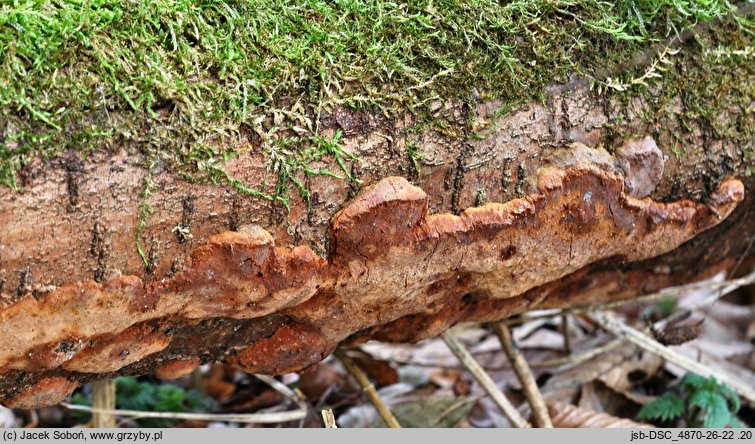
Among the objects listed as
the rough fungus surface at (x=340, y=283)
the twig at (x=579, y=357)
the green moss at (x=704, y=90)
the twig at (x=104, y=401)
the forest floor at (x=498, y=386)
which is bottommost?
the forest floor at (x=498, y=386)

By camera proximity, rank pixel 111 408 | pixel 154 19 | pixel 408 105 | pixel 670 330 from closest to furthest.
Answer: pixel 154 19 < pixel 408 105 < pixel 111 408 < pixel 670 330

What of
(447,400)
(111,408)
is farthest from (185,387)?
(447,400)

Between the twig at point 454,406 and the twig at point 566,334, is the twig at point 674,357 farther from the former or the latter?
the twig at point 454,406

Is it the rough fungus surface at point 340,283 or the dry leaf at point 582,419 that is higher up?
the rough fungus surface at point 340,283

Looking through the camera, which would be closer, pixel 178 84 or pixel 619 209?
pixel 178 84

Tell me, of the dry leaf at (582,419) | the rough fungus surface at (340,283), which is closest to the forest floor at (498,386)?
the dry leaf at (582,419)
